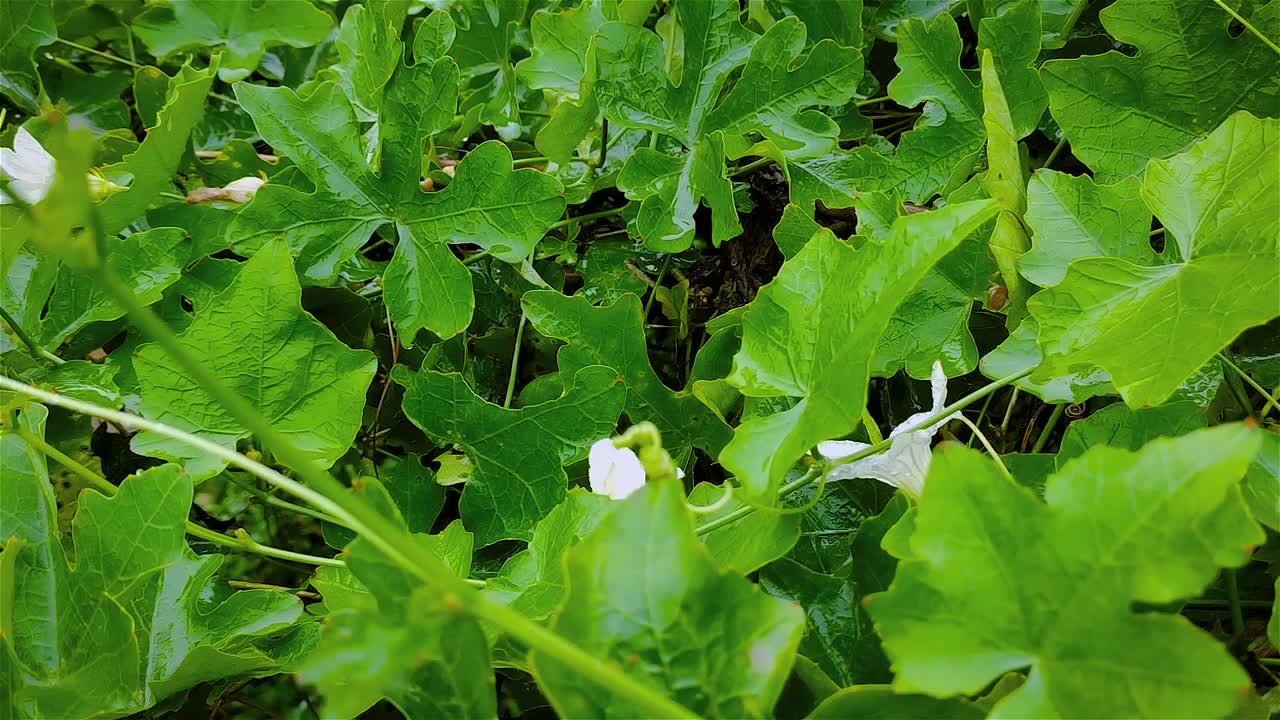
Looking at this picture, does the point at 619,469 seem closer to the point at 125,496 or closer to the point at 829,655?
the point at 829,655

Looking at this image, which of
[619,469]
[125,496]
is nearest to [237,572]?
[125,496]

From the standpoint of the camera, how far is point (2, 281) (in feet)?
2.91

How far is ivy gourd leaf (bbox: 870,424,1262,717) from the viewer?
0.39 meters

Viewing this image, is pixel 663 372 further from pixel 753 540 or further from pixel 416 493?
pixel 753 540

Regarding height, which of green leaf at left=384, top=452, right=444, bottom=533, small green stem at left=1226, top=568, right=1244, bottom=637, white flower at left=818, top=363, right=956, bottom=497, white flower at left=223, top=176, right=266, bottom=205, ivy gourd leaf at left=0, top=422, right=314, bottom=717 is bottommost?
green leaf at left=384, top=452, right=444, bottom=533

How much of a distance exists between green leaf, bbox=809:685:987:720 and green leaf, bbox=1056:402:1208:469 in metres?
0.23

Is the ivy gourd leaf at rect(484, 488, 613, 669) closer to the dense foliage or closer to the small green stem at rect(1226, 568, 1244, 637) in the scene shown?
the dense foliage

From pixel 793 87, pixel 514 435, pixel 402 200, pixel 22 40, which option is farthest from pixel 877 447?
pixel 22 40

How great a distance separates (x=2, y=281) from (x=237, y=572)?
398 millimetres

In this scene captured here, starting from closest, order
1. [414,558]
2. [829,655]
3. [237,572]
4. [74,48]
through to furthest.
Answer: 1. [414,558]
2. [829,655]
3. [237,572]
4. [74,48]

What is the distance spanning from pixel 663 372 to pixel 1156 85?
1.87 ft

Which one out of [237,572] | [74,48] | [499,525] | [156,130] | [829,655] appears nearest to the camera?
[829,655]

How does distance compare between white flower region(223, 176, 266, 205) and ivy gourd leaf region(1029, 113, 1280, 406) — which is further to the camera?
white flower region(223, 176, 266, 205)

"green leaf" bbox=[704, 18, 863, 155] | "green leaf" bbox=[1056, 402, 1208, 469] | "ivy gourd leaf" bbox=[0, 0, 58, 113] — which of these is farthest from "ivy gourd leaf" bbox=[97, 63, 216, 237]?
"green leaf" bbox=[1056, 402, 1208, 469]
